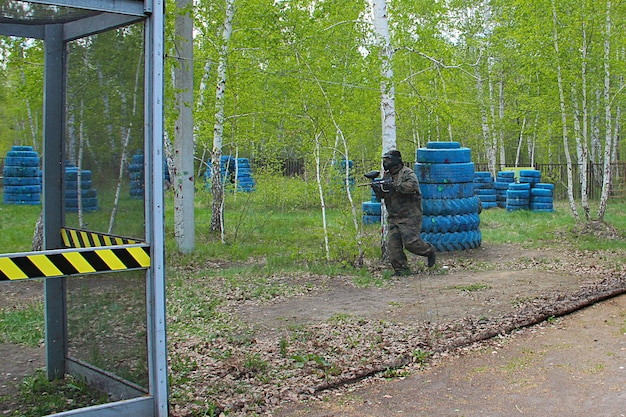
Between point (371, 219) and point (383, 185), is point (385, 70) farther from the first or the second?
point (371, 219)

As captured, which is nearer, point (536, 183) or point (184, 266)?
point (184, 266)

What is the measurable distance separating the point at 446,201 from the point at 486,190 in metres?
12.0

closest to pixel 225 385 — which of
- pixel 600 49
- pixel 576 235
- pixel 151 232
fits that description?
pixel 151 232

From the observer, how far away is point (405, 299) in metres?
8.56

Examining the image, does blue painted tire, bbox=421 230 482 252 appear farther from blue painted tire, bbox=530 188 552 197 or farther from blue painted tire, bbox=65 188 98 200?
blue painted tire, bbox=530 188 552 197

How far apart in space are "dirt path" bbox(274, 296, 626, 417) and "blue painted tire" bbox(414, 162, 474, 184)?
242 inches

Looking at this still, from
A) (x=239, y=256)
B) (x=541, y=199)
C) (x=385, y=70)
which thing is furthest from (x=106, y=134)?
(x=541, y=199)

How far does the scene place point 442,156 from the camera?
41.8 ft

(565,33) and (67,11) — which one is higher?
(565,33)

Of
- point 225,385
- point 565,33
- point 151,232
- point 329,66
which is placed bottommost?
point 225,385

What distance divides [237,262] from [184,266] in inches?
38.4

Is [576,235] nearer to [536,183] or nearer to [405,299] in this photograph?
[405,299]

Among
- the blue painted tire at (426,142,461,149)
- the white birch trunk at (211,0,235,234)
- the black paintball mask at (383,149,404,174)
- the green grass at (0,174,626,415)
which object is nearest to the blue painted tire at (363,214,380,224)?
the green grass at (0,174,626,415)

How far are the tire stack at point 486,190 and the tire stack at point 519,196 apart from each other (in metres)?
1.81
